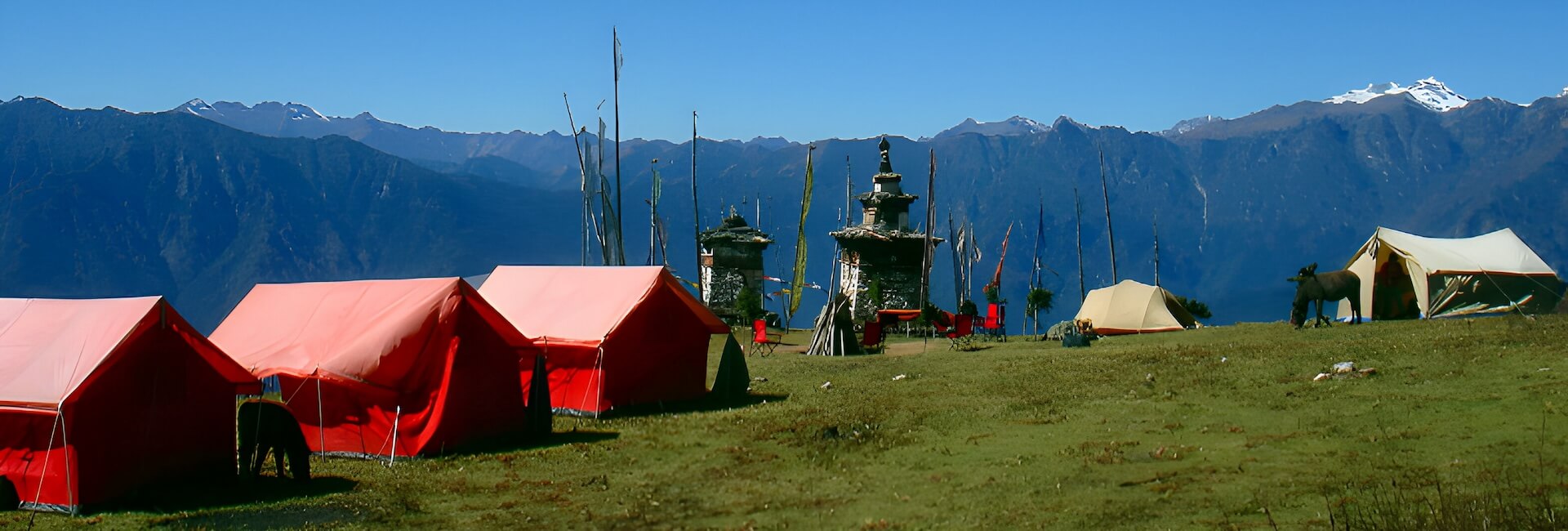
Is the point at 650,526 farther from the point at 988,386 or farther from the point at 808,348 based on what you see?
the point at 808,348

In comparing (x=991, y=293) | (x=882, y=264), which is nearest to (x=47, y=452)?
(x=882, y=264)

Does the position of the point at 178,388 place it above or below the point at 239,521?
above

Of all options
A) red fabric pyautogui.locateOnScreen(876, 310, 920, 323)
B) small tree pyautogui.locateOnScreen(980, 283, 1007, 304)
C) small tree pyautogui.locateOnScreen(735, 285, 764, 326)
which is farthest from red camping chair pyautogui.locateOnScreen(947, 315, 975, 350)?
small tree pyautogui.locateOnScreen(735, 285, 764, 326)

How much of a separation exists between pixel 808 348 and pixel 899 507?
83.8 feet

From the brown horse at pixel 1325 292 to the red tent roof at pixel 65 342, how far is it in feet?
90.5

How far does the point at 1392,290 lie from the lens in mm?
38250

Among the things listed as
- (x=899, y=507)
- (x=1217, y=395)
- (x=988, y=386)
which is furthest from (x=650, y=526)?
(x=988, y=386)

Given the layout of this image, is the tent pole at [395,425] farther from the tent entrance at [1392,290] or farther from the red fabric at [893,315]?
the tent entrance at [1392,290]

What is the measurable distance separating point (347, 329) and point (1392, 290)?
31.1m

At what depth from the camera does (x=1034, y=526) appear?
1244 centimetres

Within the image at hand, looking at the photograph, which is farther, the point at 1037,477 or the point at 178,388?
the point at 178,388

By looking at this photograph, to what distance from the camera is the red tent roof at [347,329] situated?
757 inches

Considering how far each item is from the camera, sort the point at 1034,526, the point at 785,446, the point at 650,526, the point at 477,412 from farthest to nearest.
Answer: the point at 477,412, the point at 785,446, the point at 650,526, the point at 1034,526

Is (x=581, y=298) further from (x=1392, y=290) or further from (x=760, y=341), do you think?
(x=1392, y=290)
